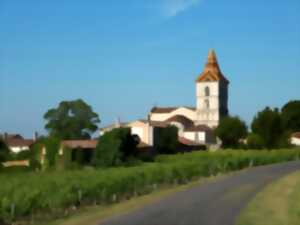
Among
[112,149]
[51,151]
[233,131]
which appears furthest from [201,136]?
[51,151]

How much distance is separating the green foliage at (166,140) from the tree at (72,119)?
33107mm

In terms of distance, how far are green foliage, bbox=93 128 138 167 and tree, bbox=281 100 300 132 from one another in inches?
2587

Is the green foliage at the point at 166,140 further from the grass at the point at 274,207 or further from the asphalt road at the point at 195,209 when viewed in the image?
the asphalt road at the point at 195,209

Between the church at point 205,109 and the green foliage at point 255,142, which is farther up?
the church at point 205,109

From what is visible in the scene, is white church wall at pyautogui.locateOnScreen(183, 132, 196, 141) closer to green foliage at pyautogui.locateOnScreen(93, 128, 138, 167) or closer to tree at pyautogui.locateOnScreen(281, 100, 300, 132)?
tree at pyautogui.locateOnScreen(281, 100, 300, 132)

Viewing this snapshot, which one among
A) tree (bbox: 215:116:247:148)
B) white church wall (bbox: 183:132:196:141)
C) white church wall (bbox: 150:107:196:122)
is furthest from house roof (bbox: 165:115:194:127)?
tree (bbox: 215:116:247:148)

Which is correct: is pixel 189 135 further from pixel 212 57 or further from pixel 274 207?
pixel 274 207

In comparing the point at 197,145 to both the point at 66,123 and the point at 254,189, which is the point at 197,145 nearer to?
the point at 66,123

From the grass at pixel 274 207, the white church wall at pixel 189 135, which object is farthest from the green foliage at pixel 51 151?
the white church wall at pixel 189 135

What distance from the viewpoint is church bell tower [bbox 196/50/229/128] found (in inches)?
6713

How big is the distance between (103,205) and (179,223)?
10349 millimetres

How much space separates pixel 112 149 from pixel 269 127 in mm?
34433

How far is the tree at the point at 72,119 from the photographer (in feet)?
446

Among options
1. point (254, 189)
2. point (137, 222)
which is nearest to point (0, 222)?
point (137, 222)
